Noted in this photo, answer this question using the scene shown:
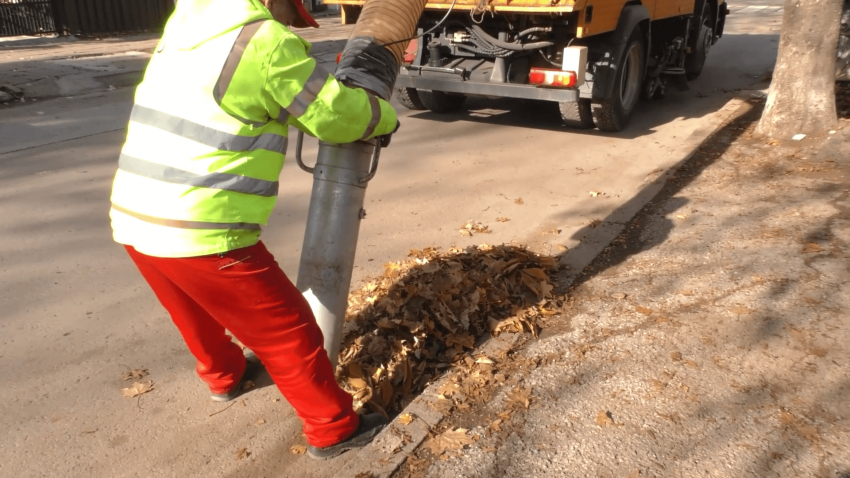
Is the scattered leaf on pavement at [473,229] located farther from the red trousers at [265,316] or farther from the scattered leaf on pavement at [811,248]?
the red trousers at [265,316]

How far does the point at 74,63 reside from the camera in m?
11.8

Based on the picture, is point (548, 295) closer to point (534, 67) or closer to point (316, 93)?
point (316, 93)

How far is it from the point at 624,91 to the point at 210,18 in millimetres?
7025

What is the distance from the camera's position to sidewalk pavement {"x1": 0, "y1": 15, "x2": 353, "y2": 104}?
33.0ft

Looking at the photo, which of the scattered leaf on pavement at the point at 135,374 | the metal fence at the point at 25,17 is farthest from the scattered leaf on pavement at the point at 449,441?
the metal fence at the point at 25,17

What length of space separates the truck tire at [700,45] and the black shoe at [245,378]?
8.94 m

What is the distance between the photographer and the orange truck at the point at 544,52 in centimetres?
696

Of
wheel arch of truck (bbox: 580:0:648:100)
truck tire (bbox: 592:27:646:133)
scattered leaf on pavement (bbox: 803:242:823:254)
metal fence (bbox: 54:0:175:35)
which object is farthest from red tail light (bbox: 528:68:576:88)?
metal fence (bbox: 54:0:175:35)

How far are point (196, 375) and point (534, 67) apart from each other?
513cm

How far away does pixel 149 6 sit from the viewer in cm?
1806

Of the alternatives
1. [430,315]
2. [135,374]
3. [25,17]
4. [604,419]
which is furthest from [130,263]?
[25,17]

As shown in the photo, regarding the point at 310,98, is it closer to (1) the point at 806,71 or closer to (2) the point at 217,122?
(2) the point at 217,122

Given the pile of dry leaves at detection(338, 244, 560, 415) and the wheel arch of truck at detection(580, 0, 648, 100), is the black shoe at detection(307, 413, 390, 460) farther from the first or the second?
the wheel arch of truck at detection(580, 0, 648, 100)

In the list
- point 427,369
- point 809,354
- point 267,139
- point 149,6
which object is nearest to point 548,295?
point 427,369
